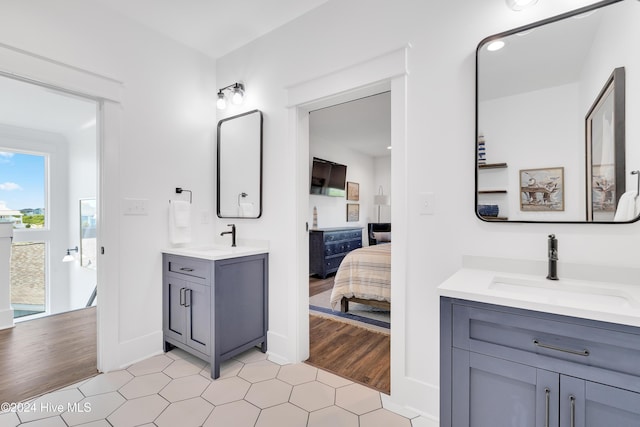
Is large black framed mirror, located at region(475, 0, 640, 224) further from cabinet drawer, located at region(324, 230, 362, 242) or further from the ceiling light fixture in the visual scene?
cabinet drawer, located at region(324, 230, 362, 242)

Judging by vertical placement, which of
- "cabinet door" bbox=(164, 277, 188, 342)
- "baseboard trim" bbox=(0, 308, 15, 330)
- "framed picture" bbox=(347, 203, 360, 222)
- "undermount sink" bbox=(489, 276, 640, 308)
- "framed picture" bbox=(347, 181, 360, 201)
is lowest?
"baseboard trim" bbox=(0, 308, 15, 330)

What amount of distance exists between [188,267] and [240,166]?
96cm

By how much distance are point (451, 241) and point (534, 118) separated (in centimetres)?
72

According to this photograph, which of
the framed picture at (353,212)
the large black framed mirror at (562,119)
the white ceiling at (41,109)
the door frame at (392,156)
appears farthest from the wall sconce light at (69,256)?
the large black framed mirror at (562,119)

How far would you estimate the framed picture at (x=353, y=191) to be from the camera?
6.56 meters

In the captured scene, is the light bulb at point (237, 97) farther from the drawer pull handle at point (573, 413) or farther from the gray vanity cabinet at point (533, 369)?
the drawer pull handle at point (573, 413)

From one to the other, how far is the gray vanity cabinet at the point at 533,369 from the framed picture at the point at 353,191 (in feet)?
17.9

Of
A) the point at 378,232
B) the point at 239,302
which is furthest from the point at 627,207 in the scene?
the point at 378,232

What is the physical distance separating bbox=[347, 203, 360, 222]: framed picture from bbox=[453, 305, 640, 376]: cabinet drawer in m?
5.47

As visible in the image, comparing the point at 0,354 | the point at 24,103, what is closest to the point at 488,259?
the point at 0,354

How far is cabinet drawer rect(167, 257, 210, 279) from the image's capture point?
2086mm

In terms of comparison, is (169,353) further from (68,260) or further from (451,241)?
(68,260)

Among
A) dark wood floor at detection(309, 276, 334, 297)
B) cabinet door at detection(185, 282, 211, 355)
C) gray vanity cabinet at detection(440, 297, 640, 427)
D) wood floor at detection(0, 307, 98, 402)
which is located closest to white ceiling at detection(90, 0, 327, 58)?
cabinet door at detection(185, 282, 211, 355)

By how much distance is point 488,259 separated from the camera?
1504 mm
